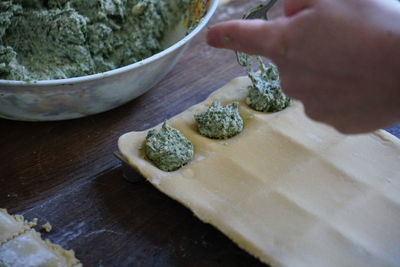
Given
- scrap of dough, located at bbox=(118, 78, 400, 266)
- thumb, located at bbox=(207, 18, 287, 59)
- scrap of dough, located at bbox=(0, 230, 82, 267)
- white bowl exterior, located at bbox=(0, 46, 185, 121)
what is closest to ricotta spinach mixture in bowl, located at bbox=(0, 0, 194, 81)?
white bowl exterior, located at bbox=(0, 46, 185, 121)

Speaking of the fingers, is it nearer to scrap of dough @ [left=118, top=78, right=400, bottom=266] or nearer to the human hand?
the human hand

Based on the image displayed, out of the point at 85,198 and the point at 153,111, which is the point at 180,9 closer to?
the point at 153,111

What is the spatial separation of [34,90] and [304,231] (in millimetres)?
638

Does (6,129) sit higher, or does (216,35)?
(216,35)

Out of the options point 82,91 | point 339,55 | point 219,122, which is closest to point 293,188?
Result: point 219,122

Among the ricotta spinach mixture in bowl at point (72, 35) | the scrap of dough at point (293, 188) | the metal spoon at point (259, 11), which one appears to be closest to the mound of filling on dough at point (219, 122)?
the scrap of dough at point (293, 188)

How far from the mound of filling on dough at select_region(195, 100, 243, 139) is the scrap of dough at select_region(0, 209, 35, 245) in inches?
17.1

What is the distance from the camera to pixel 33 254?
837mm

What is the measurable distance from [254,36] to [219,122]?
36cm

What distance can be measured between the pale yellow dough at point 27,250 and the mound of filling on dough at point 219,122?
0.41m

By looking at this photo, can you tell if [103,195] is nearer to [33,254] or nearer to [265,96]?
[33,254]

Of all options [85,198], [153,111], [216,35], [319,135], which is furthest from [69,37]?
[319,135]

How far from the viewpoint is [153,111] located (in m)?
1.21

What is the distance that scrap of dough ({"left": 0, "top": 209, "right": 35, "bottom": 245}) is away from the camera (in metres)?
0.86
